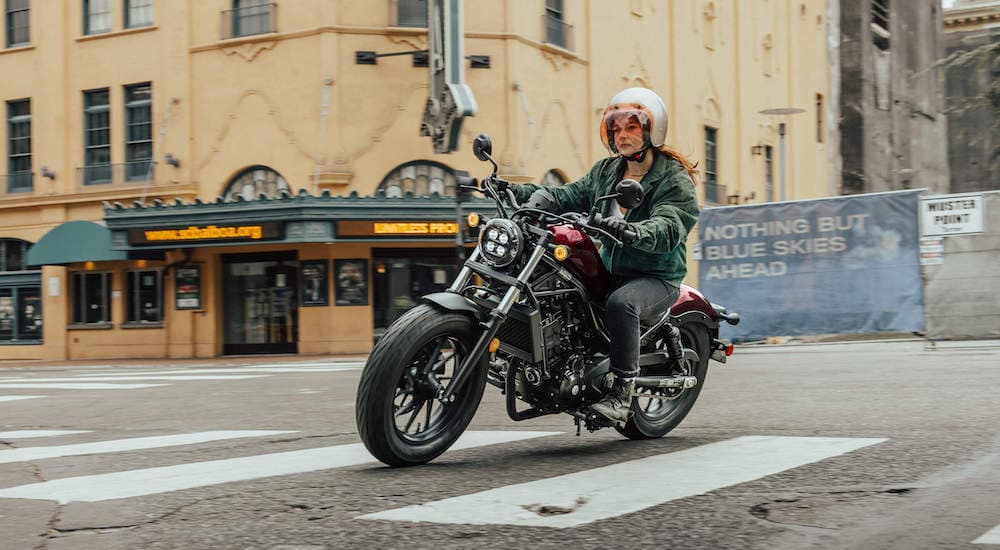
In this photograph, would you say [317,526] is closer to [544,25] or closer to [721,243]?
[721,243]

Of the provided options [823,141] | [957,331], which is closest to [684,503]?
[957,331]

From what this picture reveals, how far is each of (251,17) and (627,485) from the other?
954 inches

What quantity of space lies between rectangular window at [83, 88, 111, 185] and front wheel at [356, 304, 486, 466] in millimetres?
24857

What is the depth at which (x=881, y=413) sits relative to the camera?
682 cm

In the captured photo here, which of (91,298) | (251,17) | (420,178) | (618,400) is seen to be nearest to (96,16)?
(251,17)

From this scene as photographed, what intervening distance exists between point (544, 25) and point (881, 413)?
21640mm

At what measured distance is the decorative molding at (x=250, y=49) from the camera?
2630 centimetres

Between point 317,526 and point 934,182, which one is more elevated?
point 934,182

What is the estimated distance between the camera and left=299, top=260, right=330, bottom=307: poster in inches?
1012

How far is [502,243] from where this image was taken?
16.2 feet

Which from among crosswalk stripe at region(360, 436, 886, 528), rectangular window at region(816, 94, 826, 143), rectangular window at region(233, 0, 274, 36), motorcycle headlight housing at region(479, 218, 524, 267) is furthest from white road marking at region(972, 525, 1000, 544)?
rectangular window at region(816, 94, 826, 143)

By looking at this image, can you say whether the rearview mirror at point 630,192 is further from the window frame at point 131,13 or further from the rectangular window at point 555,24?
the window frame at point 131,13

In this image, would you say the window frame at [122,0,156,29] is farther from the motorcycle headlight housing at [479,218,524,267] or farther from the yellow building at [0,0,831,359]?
the motorcycle headlight housing at [479,218,524,267]

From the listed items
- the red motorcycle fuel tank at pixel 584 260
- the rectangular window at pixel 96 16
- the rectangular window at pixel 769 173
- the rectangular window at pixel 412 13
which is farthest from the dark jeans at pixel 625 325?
the rectangular window at pixel 769 173
